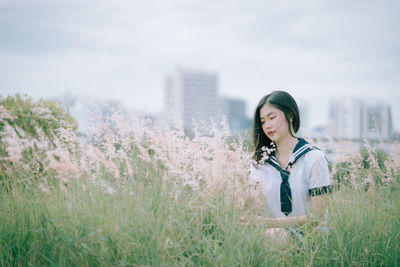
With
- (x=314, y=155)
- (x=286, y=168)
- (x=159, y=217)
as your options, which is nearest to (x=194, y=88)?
(x=286, y=168)

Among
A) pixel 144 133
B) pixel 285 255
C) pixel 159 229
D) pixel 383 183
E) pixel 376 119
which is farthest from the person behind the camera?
pixel 376 119

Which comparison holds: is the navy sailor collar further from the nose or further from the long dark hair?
the nose

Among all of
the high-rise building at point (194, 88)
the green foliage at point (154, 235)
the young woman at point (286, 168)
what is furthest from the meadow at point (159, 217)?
the high-rise building at point (194, 88)

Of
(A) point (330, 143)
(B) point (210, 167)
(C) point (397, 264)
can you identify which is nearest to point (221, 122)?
(B) point (210, 167)

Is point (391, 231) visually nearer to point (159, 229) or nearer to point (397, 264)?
point (397, 264)

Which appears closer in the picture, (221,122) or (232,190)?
(232,190)

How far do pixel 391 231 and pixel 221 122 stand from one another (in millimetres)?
1470

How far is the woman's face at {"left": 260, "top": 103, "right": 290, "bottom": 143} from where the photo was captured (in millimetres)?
2965

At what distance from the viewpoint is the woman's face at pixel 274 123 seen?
2.96 metres

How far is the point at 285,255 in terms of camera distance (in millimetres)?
2342

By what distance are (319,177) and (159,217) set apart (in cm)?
120

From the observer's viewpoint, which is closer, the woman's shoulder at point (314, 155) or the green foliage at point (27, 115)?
the woman's shoulder at point (314, 155)

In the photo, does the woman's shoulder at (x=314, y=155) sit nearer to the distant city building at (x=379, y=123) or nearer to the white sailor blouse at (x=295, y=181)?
the white sailor blouse at (x=295, y=181)

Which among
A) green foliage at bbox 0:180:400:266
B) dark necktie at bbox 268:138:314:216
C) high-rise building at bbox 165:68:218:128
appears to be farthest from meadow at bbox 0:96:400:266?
high-rise building at bbox 165:68:218:128
